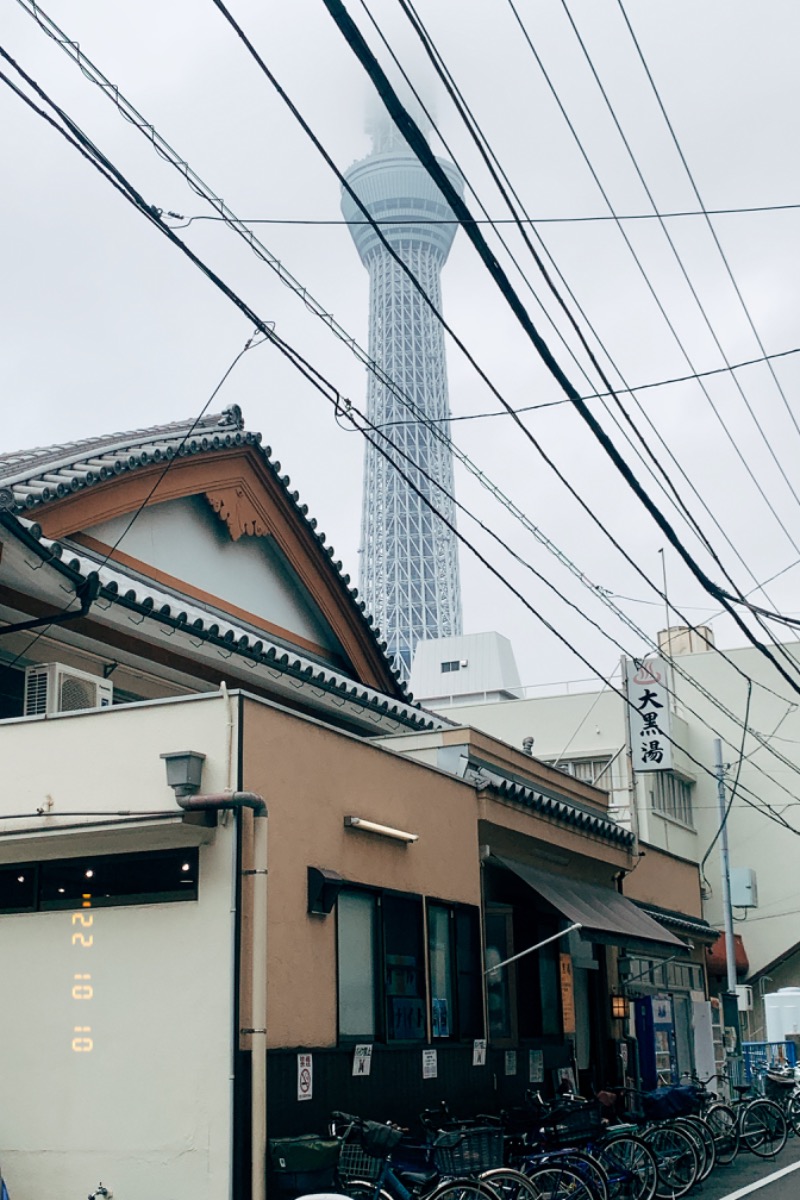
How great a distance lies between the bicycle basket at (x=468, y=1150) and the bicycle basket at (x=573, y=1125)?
1.23 m

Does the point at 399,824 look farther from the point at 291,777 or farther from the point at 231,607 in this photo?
the point at 231,607

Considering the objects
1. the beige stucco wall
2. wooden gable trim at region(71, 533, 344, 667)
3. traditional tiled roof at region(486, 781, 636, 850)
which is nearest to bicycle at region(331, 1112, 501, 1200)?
→ the beige stucco wall

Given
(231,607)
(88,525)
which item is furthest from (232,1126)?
(231,607)

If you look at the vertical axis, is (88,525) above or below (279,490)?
below

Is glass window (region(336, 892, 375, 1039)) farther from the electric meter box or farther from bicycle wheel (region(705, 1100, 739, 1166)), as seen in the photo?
the electric meter box

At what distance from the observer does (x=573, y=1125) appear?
47.1 feet

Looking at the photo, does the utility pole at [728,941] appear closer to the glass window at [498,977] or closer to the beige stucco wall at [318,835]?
the glass window at [498,977]

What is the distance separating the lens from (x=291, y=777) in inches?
457

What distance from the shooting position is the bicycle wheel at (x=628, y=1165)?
43.4 feet

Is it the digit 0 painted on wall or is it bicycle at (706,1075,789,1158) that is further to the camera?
bicycle at (706,1075,789,1158)

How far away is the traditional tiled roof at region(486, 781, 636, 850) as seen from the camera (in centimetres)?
1603

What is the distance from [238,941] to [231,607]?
807cm

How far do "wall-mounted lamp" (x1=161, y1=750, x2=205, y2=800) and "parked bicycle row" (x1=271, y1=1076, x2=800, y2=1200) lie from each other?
2.73 m

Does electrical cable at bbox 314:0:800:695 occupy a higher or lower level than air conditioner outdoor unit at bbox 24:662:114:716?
higher
